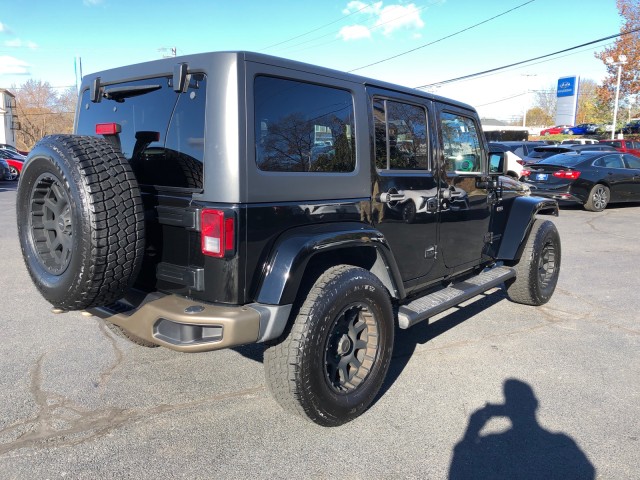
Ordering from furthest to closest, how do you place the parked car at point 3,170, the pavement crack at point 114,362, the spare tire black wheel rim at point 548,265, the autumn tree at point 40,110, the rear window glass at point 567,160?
the autumn tree at point 40,110 → the parked car at point 3,170 → the rear window glass at point 567,160 → the spare tire black wheel rim at point 548,265 → the pavement crack at point 114,362

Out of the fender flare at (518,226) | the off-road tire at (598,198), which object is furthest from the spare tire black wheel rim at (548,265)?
the off-road tire at (598,198)

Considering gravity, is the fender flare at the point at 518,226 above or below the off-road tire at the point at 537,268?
above

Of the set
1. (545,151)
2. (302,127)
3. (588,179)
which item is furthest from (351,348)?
(545,151)

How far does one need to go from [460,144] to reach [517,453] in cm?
257

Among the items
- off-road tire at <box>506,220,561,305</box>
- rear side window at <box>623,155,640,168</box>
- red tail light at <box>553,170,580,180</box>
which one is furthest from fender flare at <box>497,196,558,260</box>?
rear side window at <box>623,155,640,168</box>

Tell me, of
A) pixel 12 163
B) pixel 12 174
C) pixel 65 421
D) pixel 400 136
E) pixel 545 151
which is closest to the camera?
pixel 65 421

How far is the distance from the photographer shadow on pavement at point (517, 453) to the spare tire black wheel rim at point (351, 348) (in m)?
0.70

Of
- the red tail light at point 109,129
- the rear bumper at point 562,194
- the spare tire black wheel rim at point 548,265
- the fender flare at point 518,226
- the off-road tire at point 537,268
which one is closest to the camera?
the red tail light at point 109,129

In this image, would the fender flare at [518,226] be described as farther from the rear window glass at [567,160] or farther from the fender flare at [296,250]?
the rear window glass at [567,160]

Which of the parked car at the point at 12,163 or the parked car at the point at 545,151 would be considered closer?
the parked car at the point at 545,151

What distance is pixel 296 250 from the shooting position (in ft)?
8.97

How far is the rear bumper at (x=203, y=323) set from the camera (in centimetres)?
255

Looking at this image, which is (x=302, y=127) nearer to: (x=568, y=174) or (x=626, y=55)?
(x=568, y=174)

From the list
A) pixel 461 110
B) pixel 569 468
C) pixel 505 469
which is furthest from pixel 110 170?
pixel 461 110
